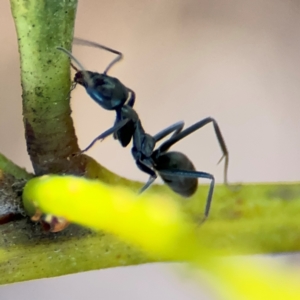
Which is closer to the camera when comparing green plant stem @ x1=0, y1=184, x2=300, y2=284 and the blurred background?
green plant stem @ x1=0, y1=184, x2=300, y2=284

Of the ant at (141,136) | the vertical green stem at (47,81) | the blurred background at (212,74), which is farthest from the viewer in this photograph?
the blurred background at (212,74)

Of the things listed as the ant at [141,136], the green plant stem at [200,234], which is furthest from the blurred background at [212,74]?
the green plant stem at [200,234]

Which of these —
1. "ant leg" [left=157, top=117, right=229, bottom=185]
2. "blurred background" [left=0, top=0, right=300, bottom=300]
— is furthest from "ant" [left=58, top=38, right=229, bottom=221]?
"blurred background" [left=0, top=0, right=300, bottom=300]

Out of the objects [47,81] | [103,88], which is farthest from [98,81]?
[47,81]

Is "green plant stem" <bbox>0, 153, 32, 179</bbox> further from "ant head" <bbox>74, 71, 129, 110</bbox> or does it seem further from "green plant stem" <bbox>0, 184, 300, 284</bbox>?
"ant head" <bbox>74, 71, 129, 110</bbox>

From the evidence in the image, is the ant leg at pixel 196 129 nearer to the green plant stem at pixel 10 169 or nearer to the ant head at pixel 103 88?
the ant head at pixel 103 88

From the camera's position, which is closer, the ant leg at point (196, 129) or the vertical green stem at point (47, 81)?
the vertical green stem at point (47, 81)

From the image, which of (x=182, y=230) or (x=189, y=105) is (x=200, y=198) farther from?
(x=189, y=105)
